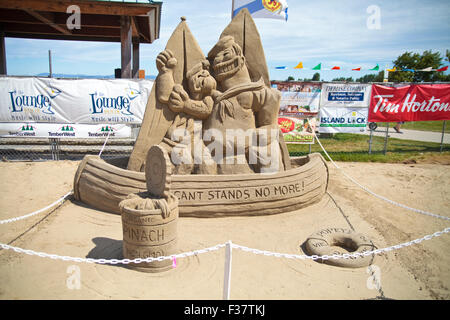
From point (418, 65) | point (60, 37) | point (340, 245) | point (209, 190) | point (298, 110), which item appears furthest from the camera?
point (418, 65)

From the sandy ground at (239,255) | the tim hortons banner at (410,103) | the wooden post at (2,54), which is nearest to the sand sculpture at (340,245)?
the sandy ground at (239,255)

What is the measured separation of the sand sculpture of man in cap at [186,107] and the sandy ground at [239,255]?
108 cm

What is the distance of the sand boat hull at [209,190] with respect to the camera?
474 centimetres

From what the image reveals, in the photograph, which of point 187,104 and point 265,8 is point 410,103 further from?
point 187,104

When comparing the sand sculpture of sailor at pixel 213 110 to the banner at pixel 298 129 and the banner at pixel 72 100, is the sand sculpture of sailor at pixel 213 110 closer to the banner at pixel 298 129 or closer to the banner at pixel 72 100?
the banner at pixel 72 100

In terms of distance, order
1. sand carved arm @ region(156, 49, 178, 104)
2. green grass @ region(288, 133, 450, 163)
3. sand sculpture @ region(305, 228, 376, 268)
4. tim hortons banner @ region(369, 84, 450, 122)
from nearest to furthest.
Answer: sand sculpture @ region(305, 228, 376, 268)
sand carved arm @ region(156, 49, 178, 104)
tim hortons banner @ region(369, 84, 450, 122)
green grass @ region(288, 133, 450, 163)

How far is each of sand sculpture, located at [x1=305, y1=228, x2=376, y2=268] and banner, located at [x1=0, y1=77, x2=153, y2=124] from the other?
6283 millimetres

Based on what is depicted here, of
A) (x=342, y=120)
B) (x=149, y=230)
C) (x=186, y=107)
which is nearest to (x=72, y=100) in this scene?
(x=186, y=107)

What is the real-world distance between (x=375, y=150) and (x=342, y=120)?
2.62m

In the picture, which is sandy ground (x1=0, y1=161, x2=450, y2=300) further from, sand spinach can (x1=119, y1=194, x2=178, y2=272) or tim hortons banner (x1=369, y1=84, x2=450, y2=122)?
tim hortons banner (x1=369, y1=84, x2=450, y2=122)

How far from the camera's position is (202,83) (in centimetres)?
552

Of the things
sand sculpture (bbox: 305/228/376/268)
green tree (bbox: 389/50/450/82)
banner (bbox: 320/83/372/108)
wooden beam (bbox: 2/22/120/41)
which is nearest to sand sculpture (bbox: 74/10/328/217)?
sand sculpture (bbox: 305/228/376/268)

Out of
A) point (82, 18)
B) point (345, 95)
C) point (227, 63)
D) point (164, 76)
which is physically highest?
point (82, 18)

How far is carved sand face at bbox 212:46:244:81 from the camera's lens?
5547mm
